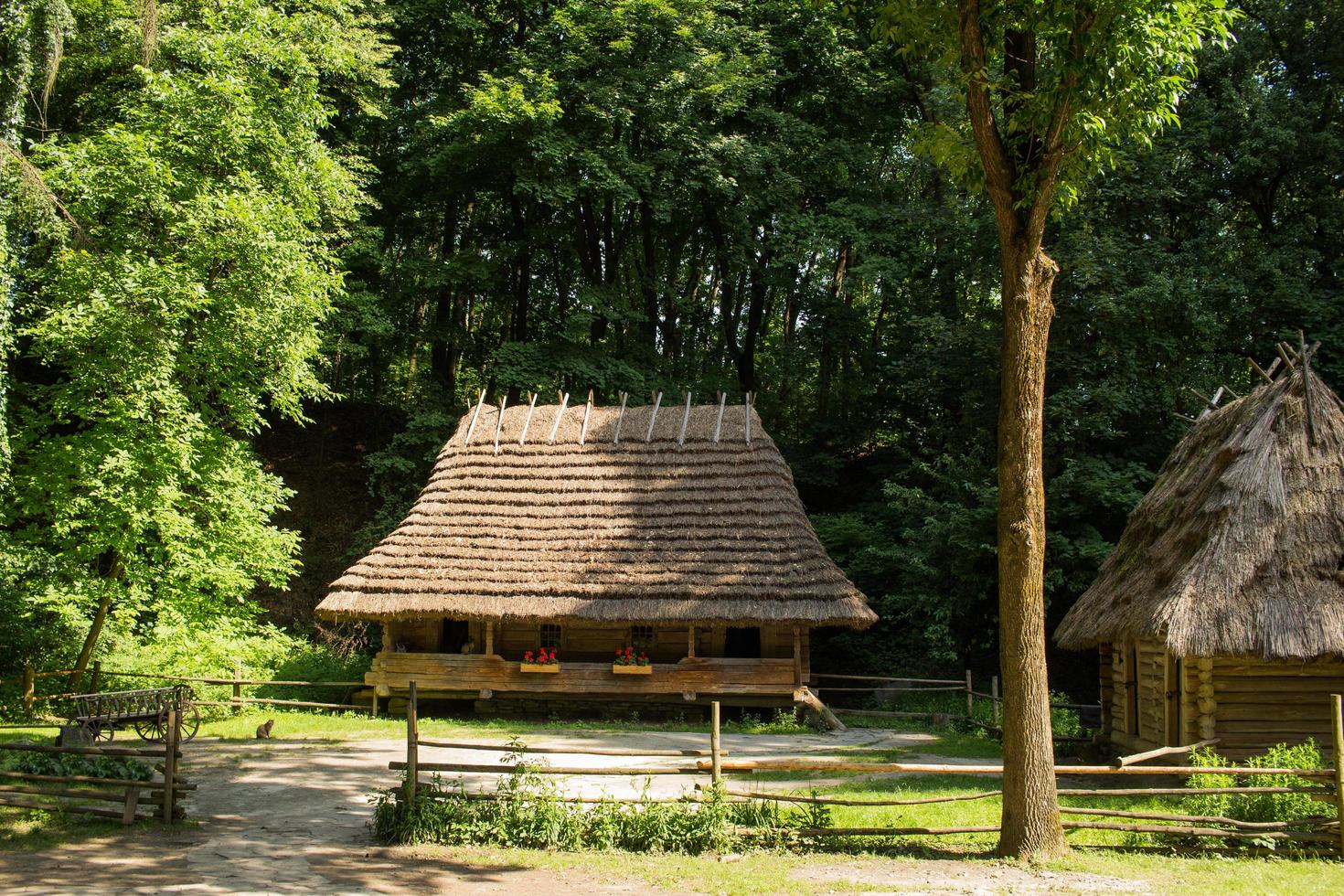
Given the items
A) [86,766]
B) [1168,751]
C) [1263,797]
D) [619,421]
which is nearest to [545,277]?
[619,421]

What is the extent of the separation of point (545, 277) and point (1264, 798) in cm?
2777

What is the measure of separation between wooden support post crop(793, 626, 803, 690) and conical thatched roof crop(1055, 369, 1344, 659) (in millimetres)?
4620

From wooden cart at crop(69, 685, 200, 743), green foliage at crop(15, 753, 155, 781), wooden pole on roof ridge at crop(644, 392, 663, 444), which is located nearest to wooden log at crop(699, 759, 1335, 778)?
green foliage at crop(15, 753, 155, 781)

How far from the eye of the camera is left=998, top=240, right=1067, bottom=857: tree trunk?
29.4ft

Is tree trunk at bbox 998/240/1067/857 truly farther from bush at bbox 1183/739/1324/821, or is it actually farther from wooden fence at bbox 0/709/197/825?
wooden fence at bbox 0/709/197/825

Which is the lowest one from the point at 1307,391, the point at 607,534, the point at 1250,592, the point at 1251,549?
the point at 1250,592

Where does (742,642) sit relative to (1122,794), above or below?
above

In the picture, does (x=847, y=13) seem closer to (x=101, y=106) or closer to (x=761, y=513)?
(x=761, y=513)

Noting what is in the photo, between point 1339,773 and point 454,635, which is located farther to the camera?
point 454,635

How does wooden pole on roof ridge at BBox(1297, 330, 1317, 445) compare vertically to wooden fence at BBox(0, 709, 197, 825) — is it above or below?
above

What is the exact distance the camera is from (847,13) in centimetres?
1078

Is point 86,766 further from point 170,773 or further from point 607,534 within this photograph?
point 607,534

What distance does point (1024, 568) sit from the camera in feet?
30.1

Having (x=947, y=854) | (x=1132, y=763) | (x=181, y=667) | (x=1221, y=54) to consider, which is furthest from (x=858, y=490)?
(x=947, y=854)
